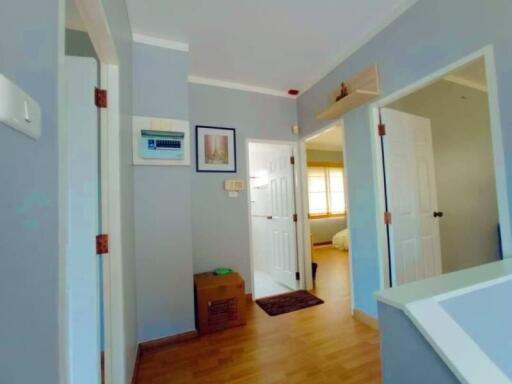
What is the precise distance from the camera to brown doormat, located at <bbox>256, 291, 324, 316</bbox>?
270 cm

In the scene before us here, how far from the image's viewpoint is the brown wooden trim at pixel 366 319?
226 centimetres

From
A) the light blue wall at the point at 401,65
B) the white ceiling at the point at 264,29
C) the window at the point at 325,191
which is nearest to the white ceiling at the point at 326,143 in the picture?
the window at the point at 325,191

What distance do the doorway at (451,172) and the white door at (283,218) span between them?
1391 millimetres

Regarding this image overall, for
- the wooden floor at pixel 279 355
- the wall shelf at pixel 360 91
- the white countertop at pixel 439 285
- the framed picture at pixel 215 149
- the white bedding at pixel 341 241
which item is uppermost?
the wall shelf at pixel 360 91

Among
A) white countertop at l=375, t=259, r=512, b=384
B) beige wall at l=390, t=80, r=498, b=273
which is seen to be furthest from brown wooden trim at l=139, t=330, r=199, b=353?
beige wall at l=390, t=80, r=498, b=273

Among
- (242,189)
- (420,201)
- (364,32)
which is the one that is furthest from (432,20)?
(242,189)

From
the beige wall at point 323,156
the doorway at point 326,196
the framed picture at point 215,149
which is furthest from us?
the beige wall at point 323,156

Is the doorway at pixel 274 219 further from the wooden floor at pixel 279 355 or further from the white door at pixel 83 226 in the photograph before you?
the white door at pixel 83 226

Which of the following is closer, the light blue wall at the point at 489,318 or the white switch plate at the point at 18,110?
the white switch plate at the point at 18,110

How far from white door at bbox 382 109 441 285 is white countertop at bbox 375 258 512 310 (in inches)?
40.4

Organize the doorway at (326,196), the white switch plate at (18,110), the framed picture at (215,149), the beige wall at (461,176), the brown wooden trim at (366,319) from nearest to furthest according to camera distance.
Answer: the white switch plate at (18,110), the brown wooden trim at (366,319), the framed picture at (215,149), the beige wall at (461,176), the doorway at (326,196)

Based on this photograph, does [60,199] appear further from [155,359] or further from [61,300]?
[155,359]

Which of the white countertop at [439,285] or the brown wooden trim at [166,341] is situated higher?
the white countertop at [439,285]

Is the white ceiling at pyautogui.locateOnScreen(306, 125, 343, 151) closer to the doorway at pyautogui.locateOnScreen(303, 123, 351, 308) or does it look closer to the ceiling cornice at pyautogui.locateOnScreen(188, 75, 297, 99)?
the doorway at pyautogui.locateOnScreen(303, 123, 351, 308)
